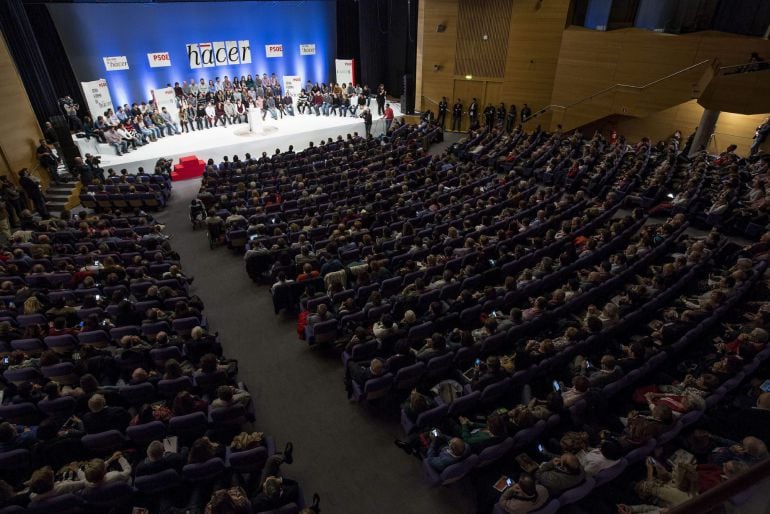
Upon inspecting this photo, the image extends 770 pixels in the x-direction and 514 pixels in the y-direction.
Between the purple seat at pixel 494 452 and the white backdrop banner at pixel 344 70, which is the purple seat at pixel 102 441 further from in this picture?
the white backdrop banner at pixel 344 70

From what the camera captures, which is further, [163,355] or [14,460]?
[163,355]

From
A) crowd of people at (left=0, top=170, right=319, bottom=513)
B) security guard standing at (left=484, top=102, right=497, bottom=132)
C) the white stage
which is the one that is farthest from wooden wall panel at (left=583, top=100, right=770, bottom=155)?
crowd of people at (left=0, top=170, right=319, bottom=513)

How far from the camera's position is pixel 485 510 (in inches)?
160

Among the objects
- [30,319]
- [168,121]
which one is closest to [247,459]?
[30,319]

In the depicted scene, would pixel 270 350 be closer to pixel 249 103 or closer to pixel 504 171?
pixel 504 171

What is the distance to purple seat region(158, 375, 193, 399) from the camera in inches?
194

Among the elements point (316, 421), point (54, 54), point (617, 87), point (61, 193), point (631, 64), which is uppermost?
point (54, 54)

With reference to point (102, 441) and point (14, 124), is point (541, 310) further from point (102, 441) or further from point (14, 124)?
point (14, 124)

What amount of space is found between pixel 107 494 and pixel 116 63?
56.5 feet

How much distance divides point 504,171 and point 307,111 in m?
10.6

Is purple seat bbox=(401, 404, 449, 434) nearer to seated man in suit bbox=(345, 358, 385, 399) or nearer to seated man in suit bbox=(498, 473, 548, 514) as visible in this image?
seated man in suit bbox=(345, 358, 385, 399)

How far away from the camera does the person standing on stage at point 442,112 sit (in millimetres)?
17797

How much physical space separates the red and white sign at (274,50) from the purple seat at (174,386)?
713 inches

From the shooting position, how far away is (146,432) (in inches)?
172
